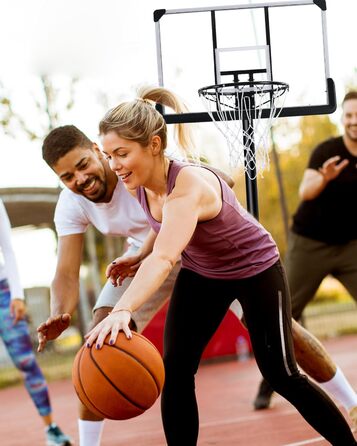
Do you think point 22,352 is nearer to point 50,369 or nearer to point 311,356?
point 311,356

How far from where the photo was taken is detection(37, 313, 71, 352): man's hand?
187 inches

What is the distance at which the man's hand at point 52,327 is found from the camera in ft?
15.6

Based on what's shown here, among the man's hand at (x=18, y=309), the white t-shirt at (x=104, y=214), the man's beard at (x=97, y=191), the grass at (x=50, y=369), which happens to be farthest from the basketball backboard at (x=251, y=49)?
the grass at (x=50, y=369)

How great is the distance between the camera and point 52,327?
479 cm

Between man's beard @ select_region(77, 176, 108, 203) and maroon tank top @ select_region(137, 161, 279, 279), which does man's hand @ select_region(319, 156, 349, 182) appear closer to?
man's beard @ select_region(77, 176, 108, 203)

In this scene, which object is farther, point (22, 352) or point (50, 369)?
point (50, 369)

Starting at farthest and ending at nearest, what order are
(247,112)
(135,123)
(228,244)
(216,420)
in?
(216,420) → (247,112) → (228,244) → (135,123)

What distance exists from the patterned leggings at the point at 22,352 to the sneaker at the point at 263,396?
5.67 ft

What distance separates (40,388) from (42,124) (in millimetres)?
9868

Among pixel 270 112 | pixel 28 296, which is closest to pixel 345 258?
pixel 270 112

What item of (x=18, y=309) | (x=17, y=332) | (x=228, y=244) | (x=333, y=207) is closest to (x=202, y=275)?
(x=228, y=244)

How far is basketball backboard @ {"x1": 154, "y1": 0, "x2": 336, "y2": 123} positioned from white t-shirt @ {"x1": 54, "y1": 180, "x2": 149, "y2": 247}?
1.10 m

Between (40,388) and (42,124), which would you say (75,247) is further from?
(42,124)

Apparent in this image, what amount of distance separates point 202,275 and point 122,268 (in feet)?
2.04
